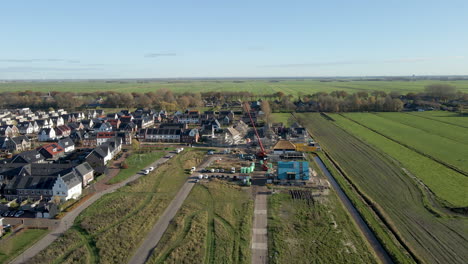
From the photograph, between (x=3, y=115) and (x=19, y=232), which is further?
(x=3, y=115)

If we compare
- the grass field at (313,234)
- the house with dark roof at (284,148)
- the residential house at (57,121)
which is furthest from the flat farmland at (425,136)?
the residential house at (57,121)

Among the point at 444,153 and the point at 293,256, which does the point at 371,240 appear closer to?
the point at 293,256

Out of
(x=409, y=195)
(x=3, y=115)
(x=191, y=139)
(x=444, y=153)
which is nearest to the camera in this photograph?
(x=409, y=195)

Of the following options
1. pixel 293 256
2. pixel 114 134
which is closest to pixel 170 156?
pixel 114 134

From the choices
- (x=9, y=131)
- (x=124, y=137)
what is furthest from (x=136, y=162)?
(x=9, y=131)

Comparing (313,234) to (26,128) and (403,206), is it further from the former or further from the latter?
(26,128)

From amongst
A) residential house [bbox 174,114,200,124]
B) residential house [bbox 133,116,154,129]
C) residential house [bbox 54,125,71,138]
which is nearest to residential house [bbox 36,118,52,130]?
residential house [bbox 54,125,71,138]

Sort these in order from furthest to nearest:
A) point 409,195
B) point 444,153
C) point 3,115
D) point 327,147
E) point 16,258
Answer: point 3,115 → point 327,147 → point 444,153 → point 409,195 → point 16,258
